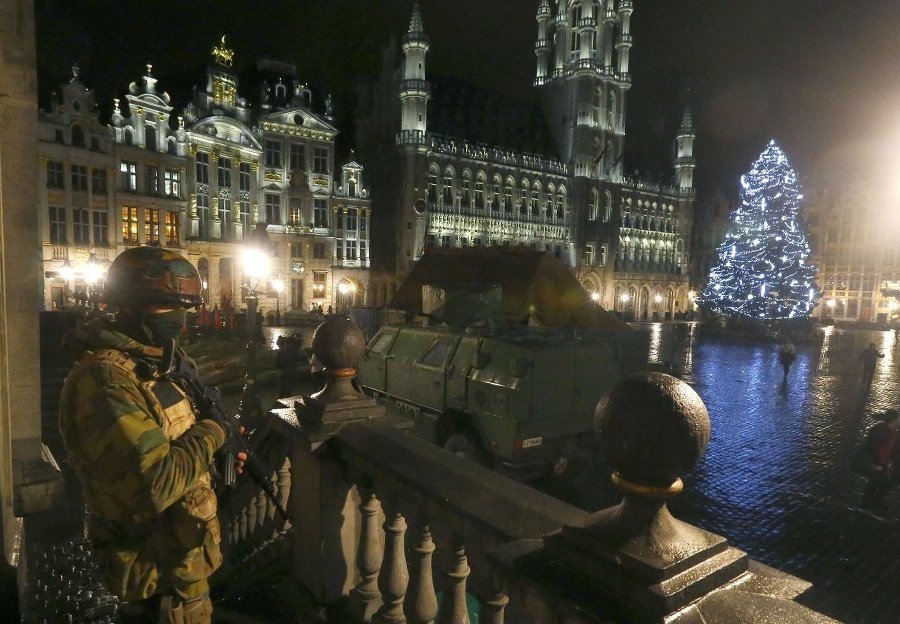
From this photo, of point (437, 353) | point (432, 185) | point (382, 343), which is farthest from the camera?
point (432, 185)

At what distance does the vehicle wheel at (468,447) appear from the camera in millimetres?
8297

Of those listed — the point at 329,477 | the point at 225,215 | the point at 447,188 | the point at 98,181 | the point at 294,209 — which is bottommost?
the point at 329,477

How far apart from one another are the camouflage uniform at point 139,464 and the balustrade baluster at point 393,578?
0.84 m

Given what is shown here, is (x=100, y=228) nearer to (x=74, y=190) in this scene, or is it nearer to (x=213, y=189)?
(x=74, y=190)

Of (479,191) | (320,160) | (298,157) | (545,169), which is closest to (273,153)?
(298,157)

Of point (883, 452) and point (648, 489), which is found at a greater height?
point (648, 489)

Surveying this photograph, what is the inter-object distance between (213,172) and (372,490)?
124 ft

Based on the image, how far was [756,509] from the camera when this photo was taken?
26.2ft

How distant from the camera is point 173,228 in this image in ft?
112

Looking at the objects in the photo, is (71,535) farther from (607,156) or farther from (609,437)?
(607,156)

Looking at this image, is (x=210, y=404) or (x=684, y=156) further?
(x=684, y=156)

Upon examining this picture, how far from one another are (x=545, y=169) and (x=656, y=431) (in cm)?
5415

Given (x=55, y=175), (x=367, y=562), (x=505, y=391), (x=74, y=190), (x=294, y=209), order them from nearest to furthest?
(x=367, y=562), (x=505, y=391), (x=55, y=175), (x=74, y=190), (x=294, y=209)

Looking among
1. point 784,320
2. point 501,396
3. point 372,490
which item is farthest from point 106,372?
point 784,320
